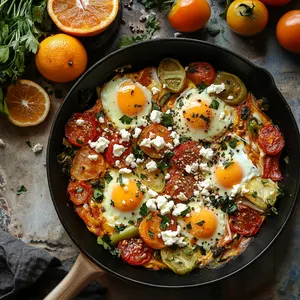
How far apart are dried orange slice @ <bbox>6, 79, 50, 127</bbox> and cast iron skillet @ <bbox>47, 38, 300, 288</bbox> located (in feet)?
1.05

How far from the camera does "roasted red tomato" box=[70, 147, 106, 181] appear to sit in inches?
165

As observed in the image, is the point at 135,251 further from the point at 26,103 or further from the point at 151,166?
the point at 26,103

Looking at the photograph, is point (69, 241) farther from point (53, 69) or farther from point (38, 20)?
point (38, 20)

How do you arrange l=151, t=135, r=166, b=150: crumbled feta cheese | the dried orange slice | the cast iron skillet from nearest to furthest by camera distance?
the cast iron skillet, l=151, t=135, r=166, b=150: crumbled feta cheese, the dried orange slice

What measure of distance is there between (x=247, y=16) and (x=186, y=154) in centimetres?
119

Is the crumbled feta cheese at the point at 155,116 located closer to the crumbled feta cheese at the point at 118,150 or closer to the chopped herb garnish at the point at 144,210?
the crumbled feta cheese at the point at 118,150

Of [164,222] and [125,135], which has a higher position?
[125,135]

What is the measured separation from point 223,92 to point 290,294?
1.70 meters

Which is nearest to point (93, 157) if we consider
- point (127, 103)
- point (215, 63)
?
point (127, 103)

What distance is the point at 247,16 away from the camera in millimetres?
4246

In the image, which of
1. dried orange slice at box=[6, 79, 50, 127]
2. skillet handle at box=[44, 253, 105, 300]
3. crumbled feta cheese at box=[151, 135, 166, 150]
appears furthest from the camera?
dried orange slice at box=[6, 79, 50, 127]

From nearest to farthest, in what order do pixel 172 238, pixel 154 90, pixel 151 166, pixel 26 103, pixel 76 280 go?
pixel 76 280, pixel 172 238, pixel 151 166, pixel 154 90, pixel 26 103

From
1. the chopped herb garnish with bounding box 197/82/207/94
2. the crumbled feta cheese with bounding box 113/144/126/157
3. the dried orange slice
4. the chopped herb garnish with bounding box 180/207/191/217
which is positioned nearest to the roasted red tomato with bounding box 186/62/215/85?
the chopped herb garnish with bounding box 197/82/207/94

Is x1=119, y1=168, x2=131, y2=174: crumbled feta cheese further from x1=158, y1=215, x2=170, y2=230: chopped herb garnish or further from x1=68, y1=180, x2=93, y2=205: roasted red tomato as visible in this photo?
x1=158, y1=215, x2=170, y2=230: chopped herb garnish
